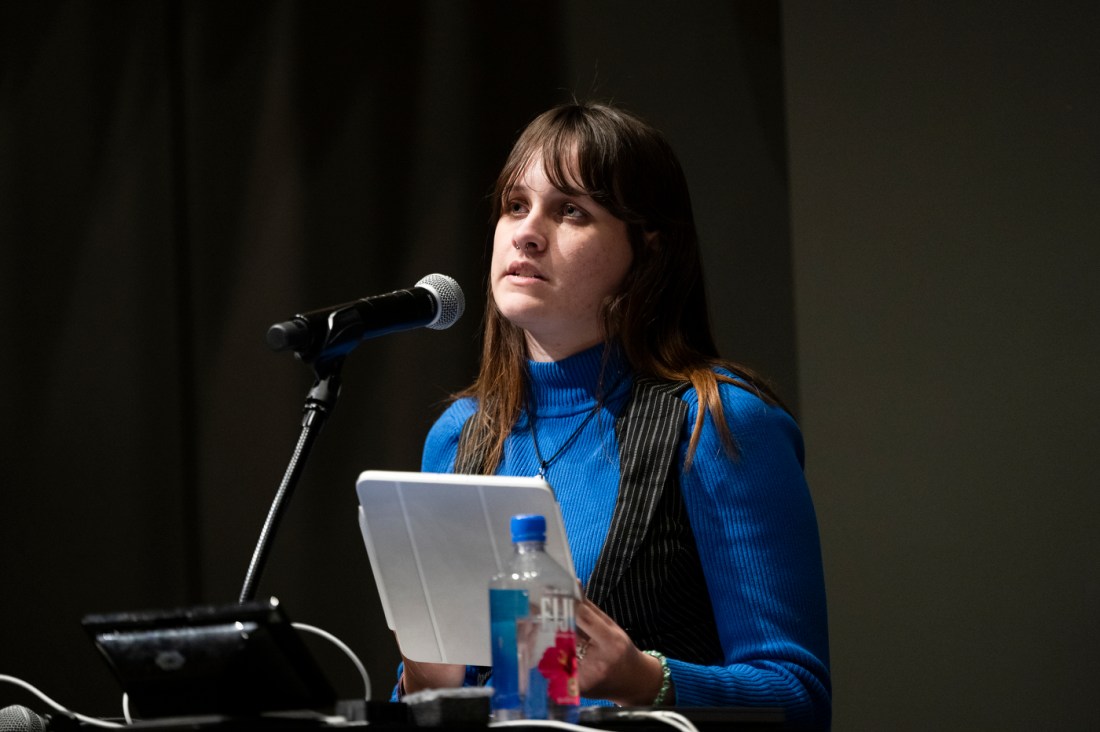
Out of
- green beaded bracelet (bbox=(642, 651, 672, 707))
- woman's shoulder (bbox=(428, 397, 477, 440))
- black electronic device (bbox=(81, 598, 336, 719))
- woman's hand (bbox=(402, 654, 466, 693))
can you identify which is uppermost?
woman's shoulder (bbox=(428, 397, 477, 440))

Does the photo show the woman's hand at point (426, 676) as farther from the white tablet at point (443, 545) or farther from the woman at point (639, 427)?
the white tablet at point (443, 545)

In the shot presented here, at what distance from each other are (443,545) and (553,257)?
0.66 m

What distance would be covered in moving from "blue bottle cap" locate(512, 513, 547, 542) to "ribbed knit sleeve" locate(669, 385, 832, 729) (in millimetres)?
490

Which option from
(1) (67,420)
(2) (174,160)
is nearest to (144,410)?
(1) (67,420)

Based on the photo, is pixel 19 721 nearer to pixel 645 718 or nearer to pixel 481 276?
pixel 645 718

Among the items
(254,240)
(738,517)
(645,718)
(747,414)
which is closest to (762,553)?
(738,517)

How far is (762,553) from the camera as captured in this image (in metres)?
1.62

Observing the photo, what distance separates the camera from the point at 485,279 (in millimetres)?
2652

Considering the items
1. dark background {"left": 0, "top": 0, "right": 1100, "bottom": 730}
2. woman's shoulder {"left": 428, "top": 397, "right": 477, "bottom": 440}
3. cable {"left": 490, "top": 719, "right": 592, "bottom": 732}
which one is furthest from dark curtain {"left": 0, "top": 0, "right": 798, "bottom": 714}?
cable {"left": 490, "top": 719, "right": 592, "bottom": 732}

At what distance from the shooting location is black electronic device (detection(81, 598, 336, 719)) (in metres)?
0.95

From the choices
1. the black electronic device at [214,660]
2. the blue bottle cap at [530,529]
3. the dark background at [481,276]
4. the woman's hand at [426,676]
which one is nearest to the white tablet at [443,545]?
the blue bottle cap at [530,529]

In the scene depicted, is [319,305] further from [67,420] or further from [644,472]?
[644,472]

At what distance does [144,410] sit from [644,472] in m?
1.59

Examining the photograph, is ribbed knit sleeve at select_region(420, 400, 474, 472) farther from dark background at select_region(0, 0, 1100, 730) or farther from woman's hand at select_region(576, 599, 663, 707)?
dark background at select_region(0, 0, 1100, 730)
